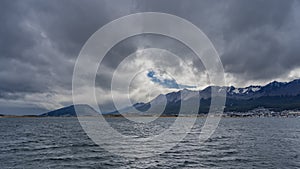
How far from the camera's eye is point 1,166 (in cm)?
3155

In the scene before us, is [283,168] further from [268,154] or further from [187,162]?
[187,162]

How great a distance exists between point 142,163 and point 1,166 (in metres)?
19.7

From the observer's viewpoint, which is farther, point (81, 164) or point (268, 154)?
point (268, 154)

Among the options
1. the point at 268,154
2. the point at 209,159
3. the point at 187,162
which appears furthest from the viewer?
the point at 268,154

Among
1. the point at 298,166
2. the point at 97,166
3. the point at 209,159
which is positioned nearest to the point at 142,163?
the point at 97,166

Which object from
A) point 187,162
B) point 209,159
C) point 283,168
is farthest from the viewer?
point 209,159

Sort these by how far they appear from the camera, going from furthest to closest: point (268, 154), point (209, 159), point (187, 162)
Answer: point (268, 154), point (209, 159), point (187, 162)

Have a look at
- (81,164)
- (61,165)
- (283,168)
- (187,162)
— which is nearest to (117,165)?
(81,164)

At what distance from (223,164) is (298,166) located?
34.0 ft

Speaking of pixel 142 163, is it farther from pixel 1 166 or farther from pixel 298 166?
pixel 298 166

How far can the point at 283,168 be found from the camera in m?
31.5

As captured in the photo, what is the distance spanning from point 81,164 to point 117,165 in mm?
5552

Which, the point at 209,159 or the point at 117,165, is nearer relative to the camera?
the point at 117,165

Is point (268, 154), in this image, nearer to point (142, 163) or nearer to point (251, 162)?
point (251, 162)
